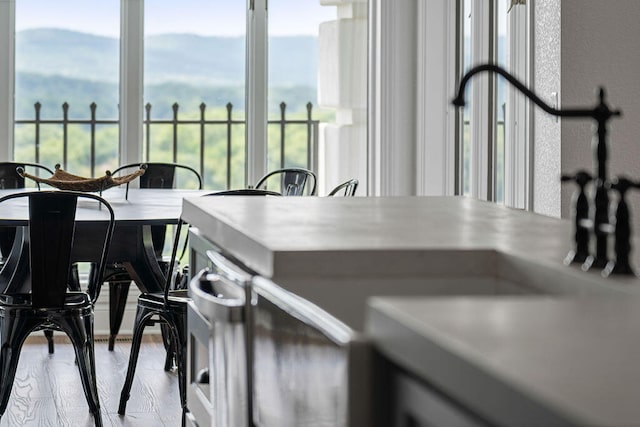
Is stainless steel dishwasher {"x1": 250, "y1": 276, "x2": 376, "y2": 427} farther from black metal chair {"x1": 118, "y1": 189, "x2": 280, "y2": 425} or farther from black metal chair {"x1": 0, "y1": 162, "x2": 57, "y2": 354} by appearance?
black metal chair {"x1": 0, "y1": 162, "x2": 57, "y2": 354}

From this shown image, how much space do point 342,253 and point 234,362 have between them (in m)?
0.37

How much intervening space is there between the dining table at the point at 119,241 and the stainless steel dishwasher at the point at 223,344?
167 cm

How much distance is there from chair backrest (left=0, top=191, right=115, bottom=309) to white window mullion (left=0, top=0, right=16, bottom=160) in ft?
6.86

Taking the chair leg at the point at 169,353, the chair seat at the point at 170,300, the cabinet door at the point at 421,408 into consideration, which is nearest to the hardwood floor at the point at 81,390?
the chair leg at the point at 169,353

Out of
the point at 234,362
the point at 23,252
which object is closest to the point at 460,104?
the point at 234,362

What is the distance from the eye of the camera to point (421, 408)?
3.06 feet

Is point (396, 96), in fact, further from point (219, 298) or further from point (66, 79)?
point (219, 298)

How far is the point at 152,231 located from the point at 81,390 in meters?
1.02

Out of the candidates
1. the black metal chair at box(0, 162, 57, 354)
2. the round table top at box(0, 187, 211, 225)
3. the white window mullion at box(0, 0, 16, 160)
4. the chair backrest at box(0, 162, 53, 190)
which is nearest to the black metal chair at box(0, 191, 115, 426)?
the round table top at box(0, 187, 211, 225)

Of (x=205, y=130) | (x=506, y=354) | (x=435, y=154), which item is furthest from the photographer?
(x=205, y=130)

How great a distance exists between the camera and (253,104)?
5.62 m

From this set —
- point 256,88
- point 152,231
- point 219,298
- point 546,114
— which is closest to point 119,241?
point 152,231

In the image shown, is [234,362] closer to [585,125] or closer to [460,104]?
[460,104]

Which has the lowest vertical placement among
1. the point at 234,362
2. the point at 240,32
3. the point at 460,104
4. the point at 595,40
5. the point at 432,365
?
the point at 234,362
